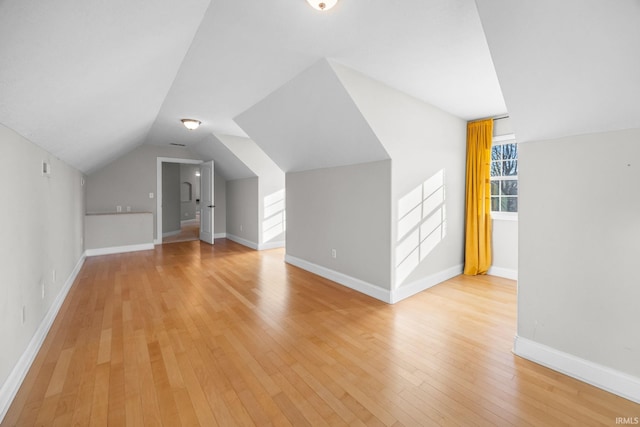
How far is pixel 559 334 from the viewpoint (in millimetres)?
1854

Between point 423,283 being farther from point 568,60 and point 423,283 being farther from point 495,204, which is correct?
point 568,60

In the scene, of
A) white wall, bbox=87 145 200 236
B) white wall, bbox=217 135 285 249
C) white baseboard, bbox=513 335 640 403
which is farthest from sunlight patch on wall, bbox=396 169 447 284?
white wall, bbox=87 145 200 236

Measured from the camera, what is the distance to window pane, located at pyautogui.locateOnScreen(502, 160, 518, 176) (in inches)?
158

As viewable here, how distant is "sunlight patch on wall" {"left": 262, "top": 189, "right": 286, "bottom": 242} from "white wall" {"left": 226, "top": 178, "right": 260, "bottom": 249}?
198 millimetres

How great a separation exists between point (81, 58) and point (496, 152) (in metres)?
4.87

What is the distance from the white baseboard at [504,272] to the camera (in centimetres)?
393

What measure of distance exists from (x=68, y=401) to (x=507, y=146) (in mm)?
5413

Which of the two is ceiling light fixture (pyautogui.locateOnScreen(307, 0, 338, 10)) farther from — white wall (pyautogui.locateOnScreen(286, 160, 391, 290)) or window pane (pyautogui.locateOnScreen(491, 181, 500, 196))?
window pane (pyautogui.locateOnScreen(491, 181, 500, 196))

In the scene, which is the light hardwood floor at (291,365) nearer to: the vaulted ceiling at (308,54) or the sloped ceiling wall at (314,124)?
the vaulted ceiling at (308,54)

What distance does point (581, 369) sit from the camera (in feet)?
5.76

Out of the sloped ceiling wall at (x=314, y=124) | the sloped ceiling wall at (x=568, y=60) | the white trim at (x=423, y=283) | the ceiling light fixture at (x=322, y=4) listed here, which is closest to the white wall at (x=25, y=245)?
the ceiling light fixture at (x=322, y=4)

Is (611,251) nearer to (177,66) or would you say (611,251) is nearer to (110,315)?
(177,66)

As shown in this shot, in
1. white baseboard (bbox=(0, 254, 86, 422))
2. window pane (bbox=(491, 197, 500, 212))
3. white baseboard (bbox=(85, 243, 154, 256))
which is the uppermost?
window pane (bbox=(491, 197, 500, 212))

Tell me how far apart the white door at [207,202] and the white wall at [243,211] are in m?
0.67
